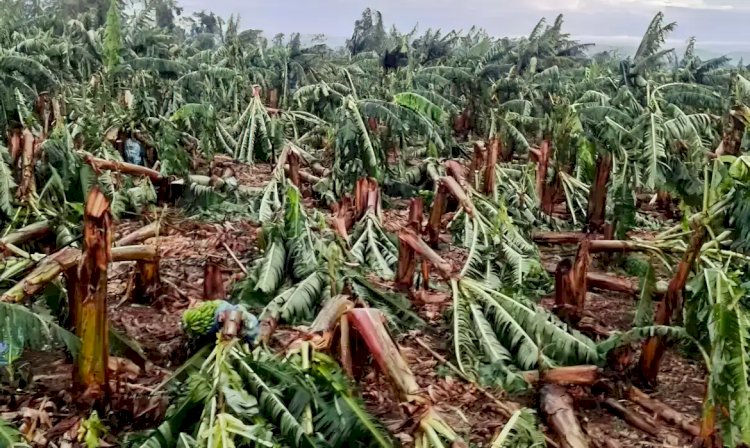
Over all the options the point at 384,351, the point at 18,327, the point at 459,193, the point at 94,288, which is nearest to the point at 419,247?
the point at 459,193

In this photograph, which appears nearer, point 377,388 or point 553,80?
point 377,388

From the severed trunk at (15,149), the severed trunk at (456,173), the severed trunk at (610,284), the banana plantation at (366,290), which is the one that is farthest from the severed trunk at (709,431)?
the severed trunk at (15,149)

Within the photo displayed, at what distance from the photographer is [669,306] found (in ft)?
14.1

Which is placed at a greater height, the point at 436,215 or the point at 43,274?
the point at 43,274

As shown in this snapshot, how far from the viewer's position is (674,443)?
3.87m

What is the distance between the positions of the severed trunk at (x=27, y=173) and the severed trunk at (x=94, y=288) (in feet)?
10.6

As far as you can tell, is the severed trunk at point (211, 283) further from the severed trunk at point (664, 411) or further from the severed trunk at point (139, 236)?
the severed trunk at point (664, 411)

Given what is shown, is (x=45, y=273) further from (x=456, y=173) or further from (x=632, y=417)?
(x=456, y=173)

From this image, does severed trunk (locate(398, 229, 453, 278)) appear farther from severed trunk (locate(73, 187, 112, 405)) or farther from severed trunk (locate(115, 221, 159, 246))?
severed trunk (locate(73, 187, 112, 405))

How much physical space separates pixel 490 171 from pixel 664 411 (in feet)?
15.9

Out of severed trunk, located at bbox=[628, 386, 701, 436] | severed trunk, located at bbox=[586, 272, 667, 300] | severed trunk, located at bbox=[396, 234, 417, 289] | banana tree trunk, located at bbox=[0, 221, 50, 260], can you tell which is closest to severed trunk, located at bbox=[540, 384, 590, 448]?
severed trunk, located at bbox=[628, 386, 701, 436]

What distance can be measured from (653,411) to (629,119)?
5.47 metres

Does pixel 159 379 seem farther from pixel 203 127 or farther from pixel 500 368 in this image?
pixel 203 127

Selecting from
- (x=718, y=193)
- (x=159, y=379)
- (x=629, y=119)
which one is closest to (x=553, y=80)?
(x=629, y=119)
